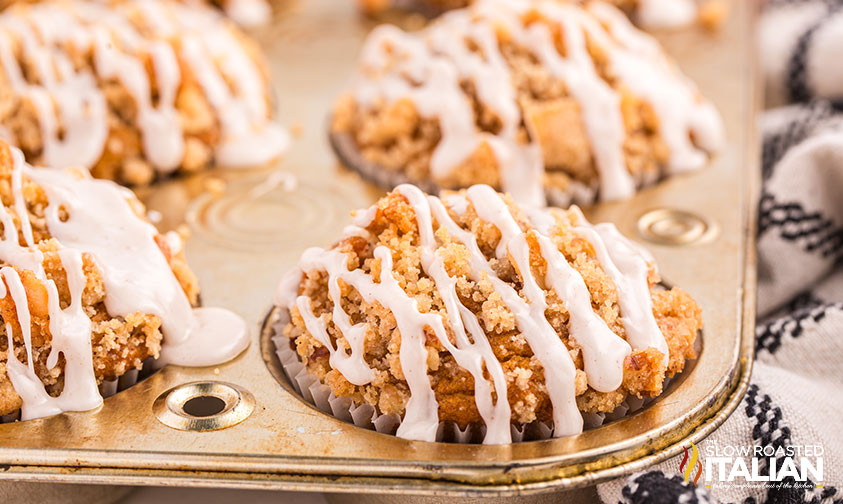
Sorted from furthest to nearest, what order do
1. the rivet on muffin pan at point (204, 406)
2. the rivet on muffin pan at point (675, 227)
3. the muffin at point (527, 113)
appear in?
the muffin at point (527, 113)
the rivet on muffin pan at point (675, 227)
the rivet on muffin pan at point (204, 406)

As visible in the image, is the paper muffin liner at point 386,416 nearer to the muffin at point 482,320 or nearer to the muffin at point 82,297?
the muffin at point 482,320

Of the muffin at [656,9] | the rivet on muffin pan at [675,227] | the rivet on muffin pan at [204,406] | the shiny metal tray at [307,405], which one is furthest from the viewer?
the muffin at [656,9]

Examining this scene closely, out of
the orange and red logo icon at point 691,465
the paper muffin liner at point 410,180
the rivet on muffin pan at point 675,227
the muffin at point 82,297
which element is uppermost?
the muffin at point 82,297

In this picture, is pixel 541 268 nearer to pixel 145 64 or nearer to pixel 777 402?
pixel 777 402

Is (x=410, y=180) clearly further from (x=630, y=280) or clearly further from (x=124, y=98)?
(x=630, y=280)

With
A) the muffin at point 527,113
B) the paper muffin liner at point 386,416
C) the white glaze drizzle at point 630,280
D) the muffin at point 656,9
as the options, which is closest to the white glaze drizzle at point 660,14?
the muffin at point 656,9

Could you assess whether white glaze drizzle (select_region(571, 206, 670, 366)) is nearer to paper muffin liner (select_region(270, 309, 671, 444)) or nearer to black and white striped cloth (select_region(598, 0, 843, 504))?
paper muffin liner (select_region(270, 309, 671, 444))
